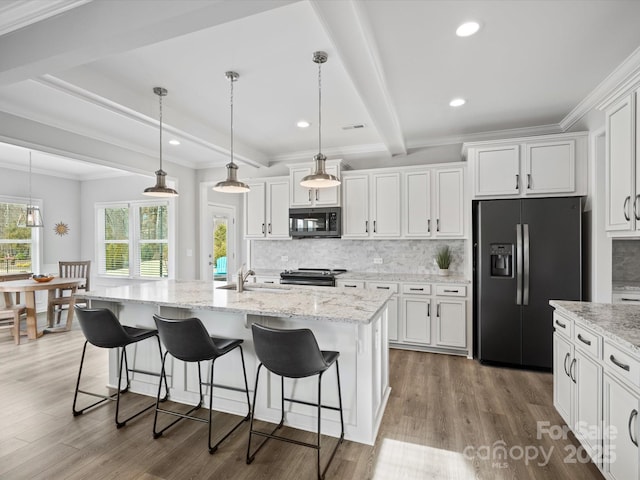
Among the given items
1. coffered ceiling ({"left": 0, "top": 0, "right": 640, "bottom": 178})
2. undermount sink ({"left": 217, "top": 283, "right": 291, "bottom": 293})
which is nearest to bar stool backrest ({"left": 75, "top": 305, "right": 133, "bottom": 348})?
undermount sink ({"left": 217, "top": 283, "right": 291, "bottom": 293})

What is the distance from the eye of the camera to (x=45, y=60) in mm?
2031

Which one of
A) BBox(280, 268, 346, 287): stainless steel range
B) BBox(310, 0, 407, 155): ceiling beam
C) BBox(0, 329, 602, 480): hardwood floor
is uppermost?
BBox(310, 0, 407, 155): ceiling beam

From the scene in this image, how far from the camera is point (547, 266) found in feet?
11.4

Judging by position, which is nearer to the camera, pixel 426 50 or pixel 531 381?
pixel 426 50

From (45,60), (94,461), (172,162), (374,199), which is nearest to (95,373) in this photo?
(94,461)

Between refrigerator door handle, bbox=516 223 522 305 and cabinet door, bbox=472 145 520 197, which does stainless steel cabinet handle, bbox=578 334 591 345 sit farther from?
cabinet door, bbox=472 145 520 197

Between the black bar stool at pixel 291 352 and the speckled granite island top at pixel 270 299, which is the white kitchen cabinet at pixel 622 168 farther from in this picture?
the black bar stool at pixel 291 352

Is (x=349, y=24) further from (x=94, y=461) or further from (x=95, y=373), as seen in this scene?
(x=95, y=373)

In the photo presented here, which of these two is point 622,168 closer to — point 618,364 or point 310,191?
point 618,364

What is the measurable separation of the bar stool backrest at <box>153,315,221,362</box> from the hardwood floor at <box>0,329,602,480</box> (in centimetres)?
62

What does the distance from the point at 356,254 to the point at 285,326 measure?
271 centimetres

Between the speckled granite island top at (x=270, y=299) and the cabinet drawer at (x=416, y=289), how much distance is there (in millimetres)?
1325

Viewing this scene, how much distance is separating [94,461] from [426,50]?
3.49m

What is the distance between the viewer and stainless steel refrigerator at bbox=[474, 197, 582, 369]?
11.2 ft
